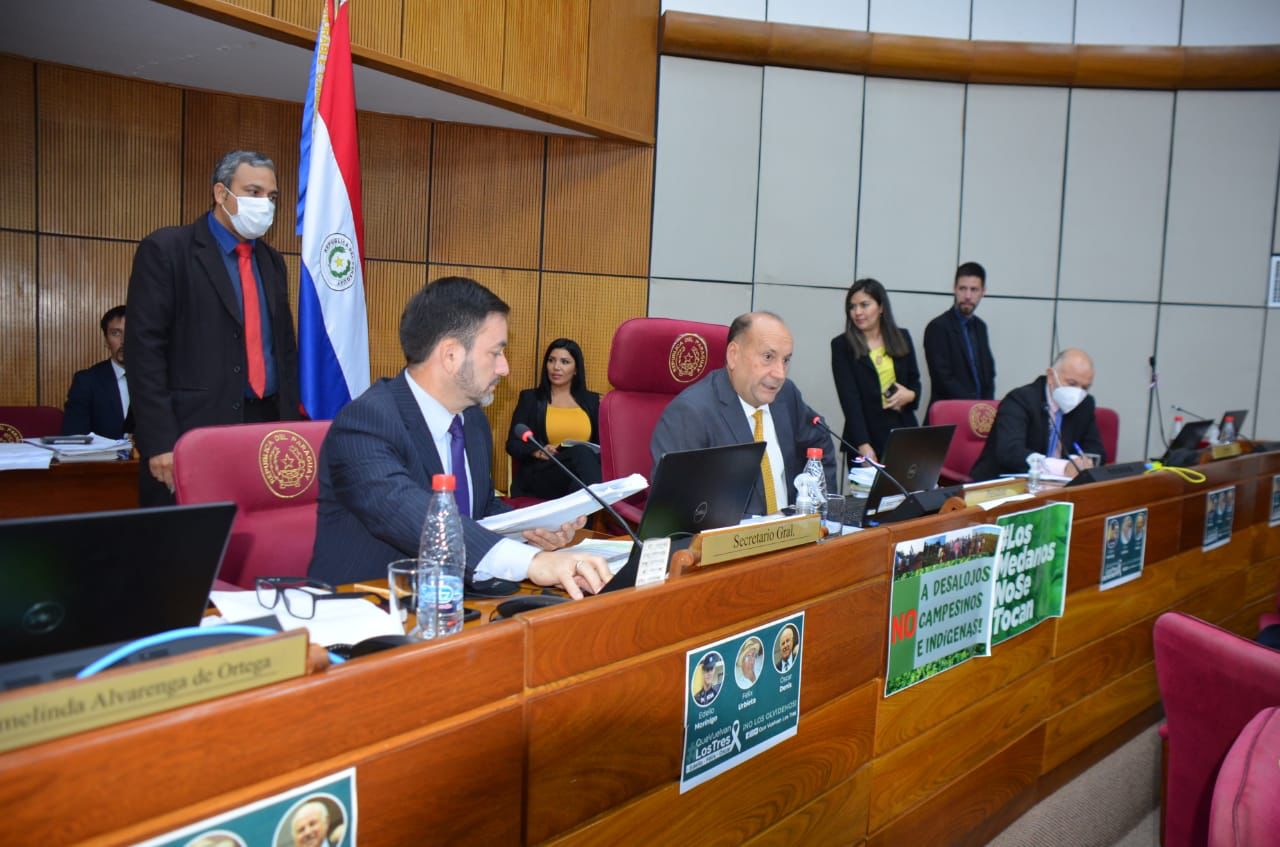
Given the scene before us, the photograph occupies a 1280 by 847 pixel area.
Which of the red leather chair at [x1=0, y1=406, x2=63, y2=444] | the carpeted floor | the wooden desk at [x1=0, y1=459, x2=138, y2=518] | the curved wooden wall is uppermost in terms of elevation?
the curved wooden wall

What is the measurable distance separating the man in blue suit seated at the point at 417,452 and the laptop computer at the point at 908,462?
33.3 inches

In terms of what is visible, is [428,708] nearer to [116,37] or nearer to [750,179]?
[116,37]

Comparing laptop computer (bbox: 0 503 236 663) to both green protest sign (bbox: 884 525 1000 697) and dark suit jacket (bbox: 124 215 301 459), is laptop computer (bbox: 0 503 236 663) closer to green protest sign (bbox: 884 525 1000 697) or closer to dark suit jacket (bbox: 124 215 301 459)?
green protest sign (bbox: 884 525 1000 697)

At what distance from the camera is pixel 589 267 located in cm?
538

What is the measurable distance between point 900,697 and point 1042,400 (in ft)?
7.44

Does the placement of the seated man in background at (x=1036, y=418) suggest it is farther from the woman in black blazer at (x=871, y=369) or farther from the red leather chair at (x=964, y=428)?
the woman in black blazer at (x=871, y=369)

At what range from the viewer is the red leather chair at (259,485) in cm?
181

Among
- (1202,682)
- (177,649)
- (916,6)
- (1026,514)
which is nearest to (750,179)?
(916,6)

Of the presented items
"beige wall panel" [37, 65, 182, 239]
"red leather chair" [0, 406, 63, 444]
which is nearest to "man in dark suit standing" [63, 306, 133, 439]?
"red leather chair" [0, 406, 63, 444]

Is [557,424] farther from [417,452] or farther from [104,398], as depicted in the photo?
[417,452]

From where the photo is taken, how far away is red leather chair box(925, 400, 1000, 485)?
410 cm

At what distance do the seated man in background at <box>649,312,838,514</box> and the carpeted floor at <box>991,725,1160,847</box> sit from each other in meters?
1.03

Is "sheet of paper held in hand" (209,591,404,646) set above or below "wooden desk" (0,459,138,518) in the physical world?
above

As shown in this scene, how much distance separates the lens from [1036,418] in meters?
3.72
